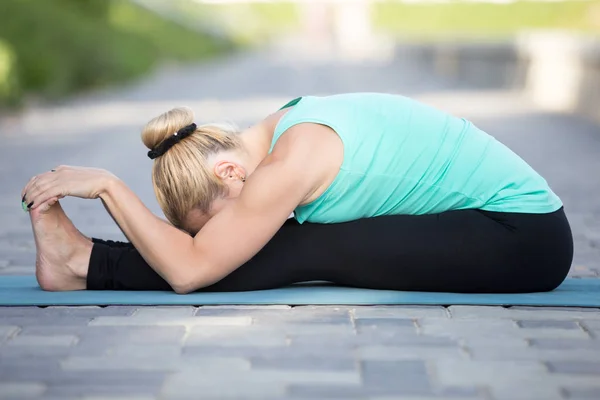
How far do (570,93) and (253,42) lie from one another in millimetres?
38471

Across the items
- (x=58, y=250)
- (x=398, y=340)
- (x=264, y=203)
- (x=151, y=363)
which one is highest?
(x=264, y=203)

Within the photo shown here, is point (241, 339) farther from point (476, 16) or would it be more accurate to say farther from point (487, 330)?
point (476, 16)

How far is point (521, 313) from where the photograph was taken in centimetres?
342

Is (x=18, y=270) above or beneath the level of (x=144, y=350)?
beneath

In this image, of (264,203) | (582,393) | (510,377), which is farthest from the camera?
(264,203)

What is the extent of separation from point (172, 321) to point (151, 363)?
46cm

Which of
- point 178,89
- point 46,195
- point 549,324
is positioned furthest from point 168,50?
point 549,324

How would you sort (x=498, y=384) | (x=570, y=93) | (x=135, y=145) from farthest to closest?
1. (x=570, y=93)
2. (x=135, y=145)
3. (x=498, y=384)

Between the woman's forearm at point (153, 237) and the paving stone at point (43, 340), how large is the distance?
0.42 meters

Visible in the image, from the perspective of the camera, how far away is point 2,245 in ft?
16.1

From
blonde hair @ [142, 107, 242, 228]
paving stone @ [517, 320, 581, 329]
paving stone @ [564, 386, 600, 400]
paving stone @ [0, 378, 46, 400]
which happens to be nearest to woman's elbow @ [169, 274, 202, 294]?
blonde hair @ [142, 107, 242, 228]

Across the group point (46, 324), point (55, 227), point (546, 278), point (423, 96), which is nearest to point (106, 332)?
point (46, 324)

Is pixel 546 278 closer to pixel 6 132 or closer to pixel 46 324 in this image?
pixel 46 324

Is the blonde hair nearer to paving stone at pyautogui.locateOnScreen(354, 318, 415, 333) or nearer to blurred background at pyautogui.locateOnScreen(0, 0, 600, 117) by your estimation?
paving stone at pyautogui.locateOnScreen(354, 318, 415, 333)
